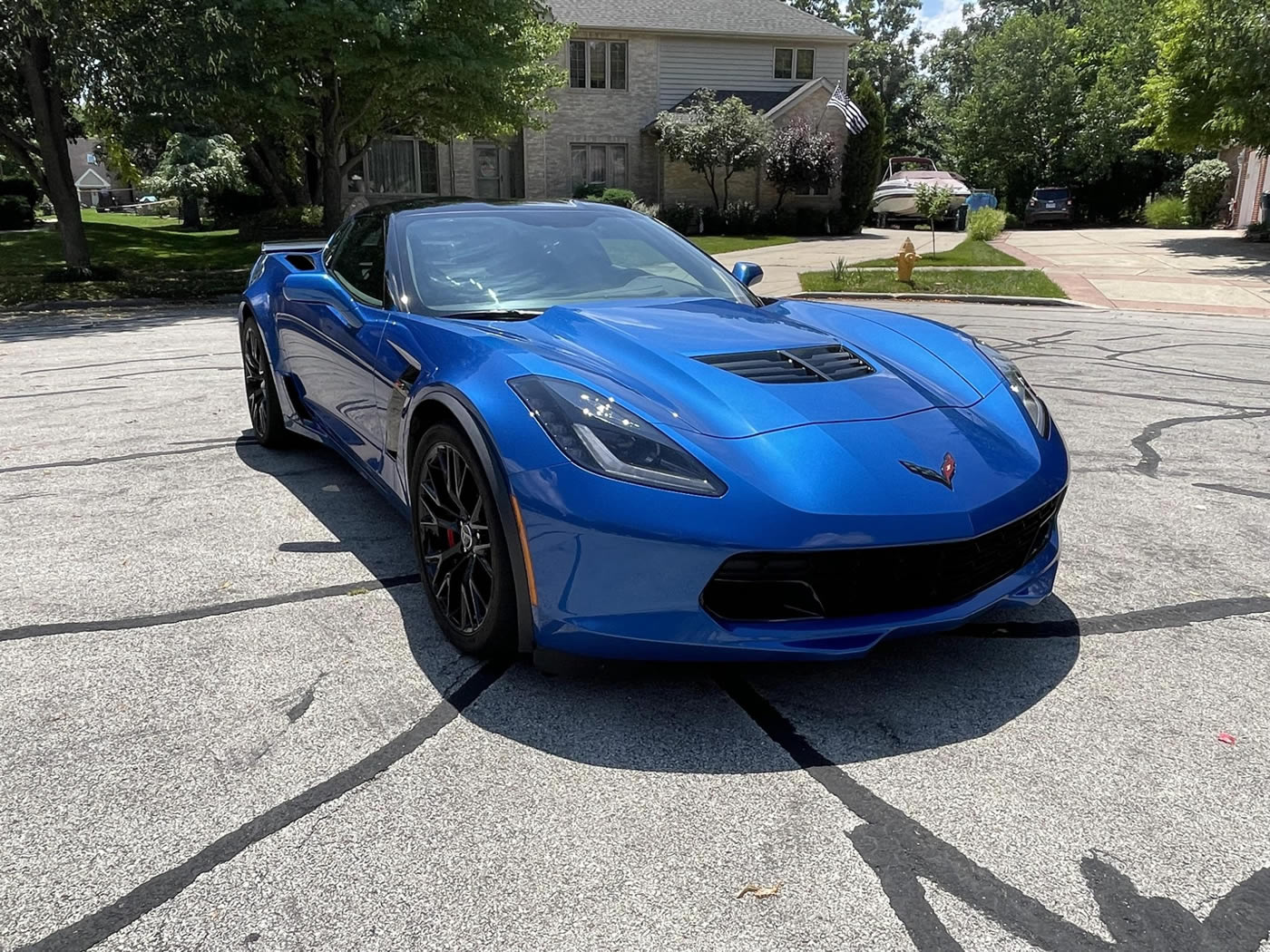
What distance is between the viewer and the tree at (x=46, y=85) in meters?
13.7

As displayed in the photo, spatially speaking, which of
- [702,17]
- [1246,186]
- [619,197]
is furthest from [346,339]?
[1246,186]

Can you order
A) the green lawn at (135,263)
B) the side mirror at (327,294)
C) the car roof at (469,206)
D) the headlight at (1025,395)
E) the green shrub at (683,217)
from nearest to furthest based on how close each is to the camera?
1. the headlight at (1025,395)
2. the side mirror at (327,294)
3. the car roof at (469,206)
4. the green lawn at (135,263)
5. the green shrub at (683,217)

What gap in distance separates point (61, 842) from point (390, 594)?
1.50 m

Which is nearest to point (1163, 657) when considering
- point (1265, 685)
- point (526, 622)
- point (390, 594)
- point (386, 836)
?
point (1265, 685)

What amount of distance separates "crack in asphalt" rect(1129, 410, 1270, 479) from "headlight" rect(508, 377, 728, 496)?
141 inches

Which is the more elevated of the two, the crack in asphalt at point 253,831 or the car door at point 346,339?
the car door at point 346,339

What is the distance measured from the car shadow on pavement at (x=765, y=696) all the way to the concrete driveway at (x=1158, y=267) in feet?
40.1

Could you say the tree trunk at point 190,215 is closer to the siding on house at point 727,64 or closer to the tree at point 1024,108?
the siding on house at point 727,64

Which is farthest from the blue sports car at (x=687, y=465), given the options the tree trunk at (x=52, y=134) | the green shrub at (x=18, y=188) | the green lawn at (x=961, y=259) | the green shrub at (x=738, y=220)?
the green shrub at (x=18, y=188)

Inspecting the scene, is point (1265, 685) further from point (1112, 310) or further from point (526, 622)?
point (1112, 310)

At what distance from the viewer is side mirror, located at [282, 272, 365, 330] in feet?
13.1

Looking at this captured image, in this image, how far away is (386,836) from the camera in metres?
2.22

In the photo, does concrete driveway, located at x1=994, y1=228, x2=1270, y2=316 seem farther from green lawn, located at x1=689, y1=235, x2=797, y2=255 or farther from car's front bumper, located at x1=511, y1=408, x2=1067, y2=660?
car's front bumper, located at x1=511, y1=408, x2=1067, y2=660

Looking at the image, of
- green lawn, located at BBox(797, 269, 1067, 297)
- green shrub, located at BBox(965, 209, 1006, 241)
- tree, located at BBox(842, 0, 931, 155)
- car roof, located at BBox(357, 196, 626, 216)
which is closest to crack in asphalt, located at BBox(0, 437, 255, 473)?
car roof, located at BBox(357, 196, 626, 216)
